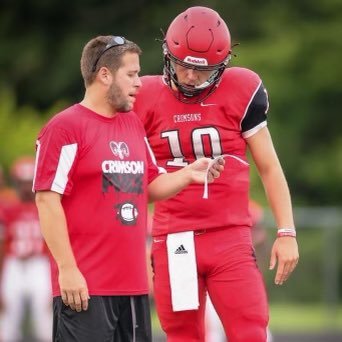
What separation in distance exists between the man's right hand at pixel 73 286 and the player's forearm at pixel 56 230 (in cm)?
3

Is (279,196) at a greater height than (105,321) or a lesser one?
greater

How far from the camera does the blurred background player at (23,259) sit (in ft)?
45.8

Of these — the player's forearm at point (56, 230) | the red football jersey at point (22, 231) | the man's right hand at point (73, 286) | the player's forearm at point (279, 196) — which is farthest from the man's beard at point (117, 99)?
the red football jersey at point (22, 231)

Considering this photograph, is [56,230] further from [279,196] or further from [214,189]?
[279,196]

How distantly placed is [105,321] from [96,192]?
619 millimetres

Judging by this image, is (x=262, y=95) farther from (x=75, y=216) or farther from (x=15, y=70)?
(x=15, y=70)

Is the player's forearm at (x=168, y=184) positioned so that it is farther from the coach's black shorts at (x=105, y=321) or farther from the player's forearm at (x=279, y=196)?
the player's forearm at (x=279, y=196)

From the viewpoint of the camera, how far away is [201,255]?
735 centimetres

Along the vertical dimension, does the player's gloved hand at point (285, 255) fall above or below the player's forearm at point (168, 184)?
below

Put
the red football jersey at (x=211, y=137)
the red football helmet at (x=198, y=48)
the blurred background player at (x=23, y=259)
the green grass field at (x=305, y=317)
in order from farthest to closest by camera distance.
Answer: the green grass field at (x=305, y=317) → the blurred background player at (x=23, y=259) → the red football jersey at (x=211, y=137) → the red football helmet at (x=198, y=48)

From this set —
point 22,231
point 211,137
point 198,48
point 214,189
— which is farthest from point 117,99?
point 22,231

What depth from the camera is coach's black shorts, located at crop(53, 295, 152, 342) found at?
6.56 metres

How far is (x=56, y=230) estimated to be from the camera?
6.45 m

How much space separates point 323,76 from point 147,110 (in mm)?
18519
